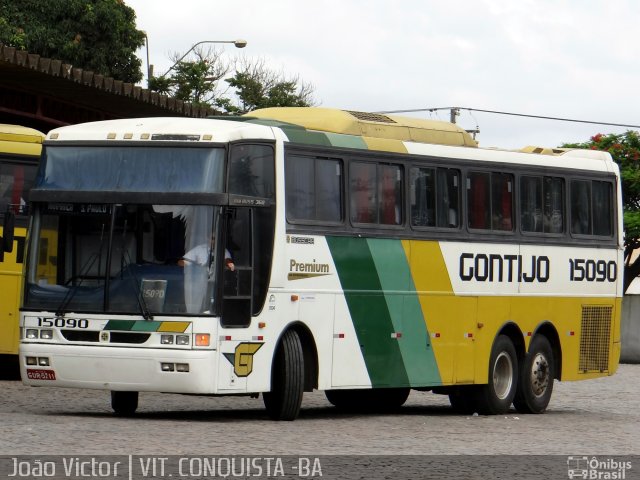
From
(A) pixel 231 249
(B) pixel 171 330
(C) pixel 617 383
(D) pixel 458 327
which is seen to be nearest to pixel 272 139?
(A) pixel 231 249

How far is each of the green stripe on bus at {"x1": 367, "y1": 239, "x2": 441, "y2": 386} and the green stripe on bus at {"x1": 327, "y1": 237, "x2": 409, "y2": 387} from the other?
0.10 metres

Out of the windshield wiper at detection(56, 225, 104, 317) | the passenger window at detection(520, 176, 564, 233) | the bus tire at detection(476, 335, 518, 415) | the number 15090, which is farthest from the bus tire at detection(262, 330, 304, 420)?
the number 15090

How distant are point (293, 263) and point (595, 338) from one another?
7.01 metres

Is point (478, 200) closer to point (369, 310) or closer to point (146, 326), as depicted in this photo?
point (369, 310)

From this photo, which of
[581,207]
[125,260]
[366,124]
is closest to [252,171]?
[125,260]

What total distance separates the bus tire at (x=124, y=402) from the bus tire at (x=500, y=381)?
16.7ft

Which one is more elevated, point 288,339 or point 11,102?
point 11,102

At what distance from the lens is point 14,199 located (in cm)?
2269

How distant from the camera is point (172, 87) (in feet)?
195

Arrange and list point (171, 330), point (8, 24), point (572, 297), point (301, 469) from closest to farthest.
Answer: point (301, 469) < point (171, 330) < point (572, 297) < point (8, 24)

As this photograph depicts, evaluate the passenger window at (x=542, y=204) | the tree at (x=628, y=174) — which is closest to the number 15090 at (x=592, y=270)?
the passenger window at (x=542, y=204)

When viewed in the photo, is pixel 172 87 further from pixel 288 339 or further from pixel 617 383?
pixel 288 339

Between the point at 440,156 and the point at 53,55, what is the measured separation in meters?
31.1

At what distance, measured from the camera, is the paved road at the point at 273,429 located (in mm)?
14094
